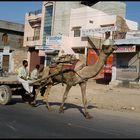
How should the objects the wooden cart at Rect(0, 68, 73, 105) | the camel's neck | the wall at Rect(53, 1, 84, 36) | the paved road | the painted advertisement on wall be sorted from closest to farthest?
the paved road, the camel's neck, the wooden cart at Rect(0, 68, 73, 105), the painted advertisement on wall, the wall at Rect(53, 1, 84, 36)

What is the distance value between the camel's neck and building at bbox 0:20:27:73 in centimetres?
4292

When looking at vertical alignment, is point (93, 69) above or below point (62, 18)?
below

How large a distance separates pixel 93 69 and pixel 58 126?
298cm

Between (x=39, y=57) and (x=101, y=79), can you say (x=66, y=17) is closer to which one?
(x=39, y=57)

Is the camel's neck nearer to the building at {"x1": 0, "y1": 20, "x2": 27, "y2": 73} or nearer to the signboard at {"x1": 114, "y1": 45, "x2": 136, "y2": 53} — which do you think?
the signboard at {"x1": 114, "y1": 45, "x2": 136, "y2": 53}

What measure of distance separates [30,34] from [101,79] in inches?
678

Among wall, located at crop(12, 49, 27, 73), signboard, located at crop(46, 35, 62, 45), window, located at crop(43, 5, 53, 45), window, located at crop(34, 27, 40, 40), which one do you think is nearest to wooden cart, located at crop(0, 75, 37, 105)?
signboard, located at crop(46, 35, 62, 45)

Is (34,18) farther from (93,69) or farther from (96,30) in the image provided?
(93,69)

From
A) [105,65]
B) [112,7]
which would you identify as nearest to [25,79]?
[105,65]

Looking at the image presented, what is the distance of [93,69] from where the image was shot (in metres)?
12.1

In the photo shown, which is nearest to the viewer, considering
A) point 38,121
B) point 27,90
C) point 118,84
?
point 38,121

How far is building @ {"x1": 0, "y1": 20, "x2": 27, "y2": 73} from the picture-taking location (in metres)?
55.3

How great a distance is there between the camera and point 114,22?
135ft

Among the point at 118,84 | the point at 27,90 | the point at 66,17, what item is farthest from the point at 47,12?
the point at 27,90
